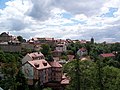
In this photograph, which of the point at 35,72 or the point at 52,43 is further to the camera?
the point at 52,43

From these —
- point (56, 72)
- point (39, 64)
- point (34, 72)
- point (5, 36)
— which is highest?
point (5, 36)

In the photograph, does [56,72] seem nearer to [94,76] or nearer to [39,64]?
[39,64]

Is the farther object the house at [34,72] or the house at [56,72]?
the house at [56,72]

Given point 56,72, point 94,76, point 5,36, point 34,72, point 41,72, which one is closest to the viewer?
point 94,76

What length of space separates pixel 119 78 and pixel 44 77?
1466 inches

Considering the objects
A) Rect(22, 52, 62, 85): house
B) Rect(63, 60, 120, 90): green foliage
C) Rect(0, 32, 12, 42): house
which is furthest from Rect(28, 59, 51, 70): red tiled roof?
Rect(0, 32, 12, 42): house

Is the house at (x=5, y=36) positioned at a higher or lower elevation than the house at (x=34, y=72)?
higher

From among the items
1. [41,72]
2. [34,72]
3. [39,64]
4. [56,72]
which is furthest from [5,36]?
[34,72]

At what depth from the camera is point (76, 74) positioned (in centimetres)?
4953

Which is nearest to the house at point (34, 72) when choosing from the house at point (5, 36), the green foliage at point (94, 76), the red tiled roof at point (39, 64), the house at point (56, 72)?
the red tiled roof at point (39, 64)

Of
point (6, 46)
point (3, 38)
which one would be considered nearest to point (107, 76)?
point (6, 46)

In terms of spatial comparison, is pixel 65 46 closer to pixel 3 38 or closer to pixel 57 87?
pixel 3 38

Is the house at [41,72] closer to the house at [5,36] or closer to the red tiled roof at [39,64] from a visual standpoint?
the red tiled roof at [39,64]

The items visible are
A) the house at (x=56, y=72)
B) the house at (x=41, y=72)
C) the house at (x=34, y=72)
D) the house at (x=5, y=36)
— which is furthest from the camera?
the house at (x=5, y=36)
